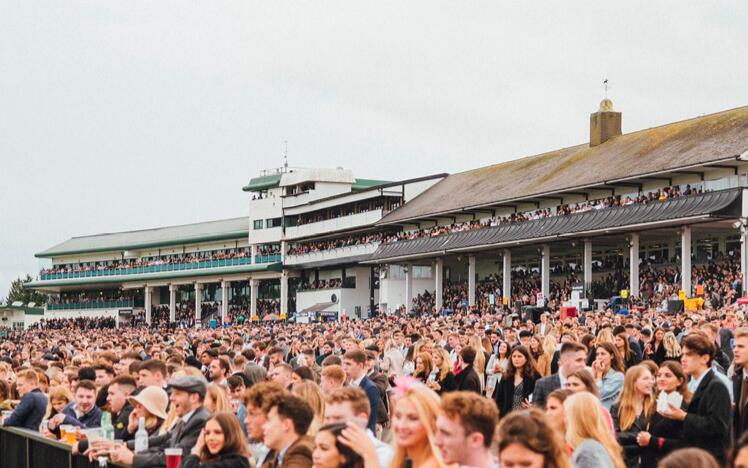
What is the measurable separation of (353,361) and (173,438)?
3219mm

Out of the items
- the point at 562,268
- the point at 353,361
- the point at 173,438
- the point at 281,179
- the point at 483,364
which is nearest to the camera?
the point at 173,438

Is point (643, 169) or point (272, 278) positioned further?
point (272, 278)

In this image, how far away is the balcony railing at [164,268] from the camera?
303ft

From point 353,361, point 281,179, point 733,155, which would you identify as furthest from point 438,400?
point 281,179

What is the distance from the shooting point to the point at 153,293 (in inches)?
4200

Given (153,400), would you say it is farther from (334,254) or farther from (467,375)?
(334,254)

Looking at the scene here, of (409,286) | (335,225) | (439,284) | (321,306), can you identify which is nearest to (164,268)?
(335,225)

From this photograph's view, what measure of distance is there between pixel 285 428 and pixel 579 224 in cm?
4794

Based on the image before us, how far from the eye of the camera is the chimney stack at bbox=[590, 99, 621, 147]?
6669 centimetres

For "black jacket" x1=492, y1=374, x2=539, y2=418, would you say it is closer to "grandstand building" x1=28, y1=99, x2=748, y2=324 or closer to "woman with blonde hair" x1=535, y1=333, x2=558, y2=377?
"woman with blonde hair" x1=535, y1=333, x2=558, y2=377

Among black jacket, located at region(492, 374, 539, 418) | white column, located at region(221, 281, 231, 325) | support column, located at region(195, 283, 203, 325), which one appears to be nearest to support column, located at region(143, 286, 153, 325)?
support column, located at region(195, 283, 203, 325)

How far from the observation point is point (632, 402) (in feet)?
33.0

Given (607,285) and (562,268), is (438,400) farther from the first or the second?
(562,268)

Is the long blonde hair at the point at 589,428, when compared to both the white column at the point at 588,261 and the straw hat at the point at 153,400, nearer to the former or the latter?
A: the straw hat at the point at 153,400
